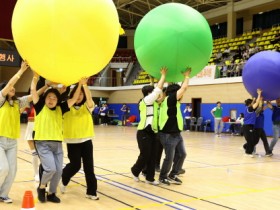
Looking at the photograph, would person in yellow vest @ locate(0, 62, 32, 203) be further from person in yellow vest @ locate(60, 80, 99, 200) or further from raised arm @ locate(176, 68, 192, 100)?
raised arm @ locate(176, 68, 192, 100)

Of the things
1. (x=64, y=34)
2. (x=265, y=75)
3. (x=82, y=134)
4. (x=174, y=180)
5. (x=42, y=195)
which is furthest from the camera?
(x=265, y=75)

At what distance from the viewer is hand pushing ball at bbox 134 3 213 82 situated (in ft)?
14.4

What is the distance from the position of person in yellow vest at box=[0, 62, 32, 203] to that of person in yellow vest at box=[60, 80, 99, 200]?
55 centimetres

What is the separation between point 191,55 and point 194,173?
2.44 m

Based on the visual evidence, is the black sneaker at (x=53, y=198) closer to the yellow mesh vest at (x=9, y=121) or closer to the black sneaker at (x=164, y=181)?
the yellow mesh vest at (x=9, y=121)

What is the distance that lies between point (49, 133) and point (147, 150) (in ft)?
5.07

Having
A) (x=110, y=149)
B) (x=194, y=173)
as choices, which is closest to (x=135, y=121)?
(x=110, y=149)

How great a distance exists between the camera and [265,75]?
6.38m

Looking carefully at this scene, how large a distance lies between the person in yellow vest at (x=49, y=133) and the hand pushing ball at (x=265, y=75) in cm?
351

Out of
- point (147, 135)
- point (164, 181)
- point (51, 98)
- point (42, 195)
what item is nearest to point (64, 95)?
point (51, 98)

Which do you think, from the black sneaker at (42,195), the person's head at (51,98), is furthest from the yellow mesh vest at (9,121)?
the black sneaker at (42,195)

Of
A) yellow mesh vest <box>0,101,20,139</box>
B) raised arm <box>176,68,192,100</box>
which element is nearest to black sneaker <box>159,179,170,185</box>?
raised arm <box>176,68,192,100</box>

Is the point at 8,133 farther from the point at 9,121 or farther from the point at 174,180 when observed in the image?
the point at 174,180

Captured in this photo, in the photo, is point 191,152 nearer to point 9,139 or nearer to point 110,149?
point 110,149
